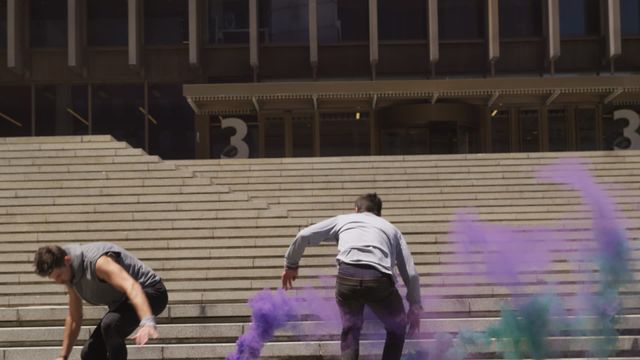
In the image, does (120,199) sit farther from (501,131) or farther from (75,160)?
(501,131)

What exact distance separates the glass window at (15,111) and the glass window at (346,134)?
402 inches

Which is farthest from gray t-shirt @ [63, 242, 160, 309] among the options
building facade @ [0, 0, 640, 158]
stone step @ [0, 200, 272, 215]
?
building facade @ [0, 0, 640, 158]

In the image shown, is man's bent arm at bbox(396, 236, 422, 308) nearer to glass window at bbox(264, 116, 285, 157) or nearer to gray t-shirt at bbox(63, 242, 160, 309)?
gray t-shirt at bbox(63, 242, 160, 309)

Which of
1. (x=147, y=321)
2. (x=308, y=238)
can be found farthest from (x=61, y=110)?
(x=147, y=321)

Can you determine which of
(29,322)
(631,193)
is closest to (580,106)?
(631,193)

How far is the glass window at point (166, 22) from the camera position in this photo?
26906mm

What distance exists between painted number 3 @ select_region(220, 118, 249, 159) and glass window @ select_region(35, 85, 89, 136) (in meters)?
4.92

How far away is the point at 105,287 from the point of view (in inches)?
181

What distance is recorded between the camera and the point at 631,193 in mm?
12883

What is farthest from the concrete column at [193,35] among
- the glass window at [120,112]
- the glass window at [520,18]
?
the glass window at [520,18]

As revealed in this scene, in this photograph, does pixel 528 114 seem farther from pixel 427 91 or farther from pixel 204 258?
pixel 204 258

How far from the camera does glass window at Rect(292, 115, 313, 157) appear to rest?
84.6 feet

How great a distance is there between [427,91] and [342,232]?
18480 millimetres

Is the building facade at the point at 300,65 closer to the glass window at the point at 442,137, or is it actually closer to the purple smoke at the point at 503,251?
the glass window at the point at 442,137
